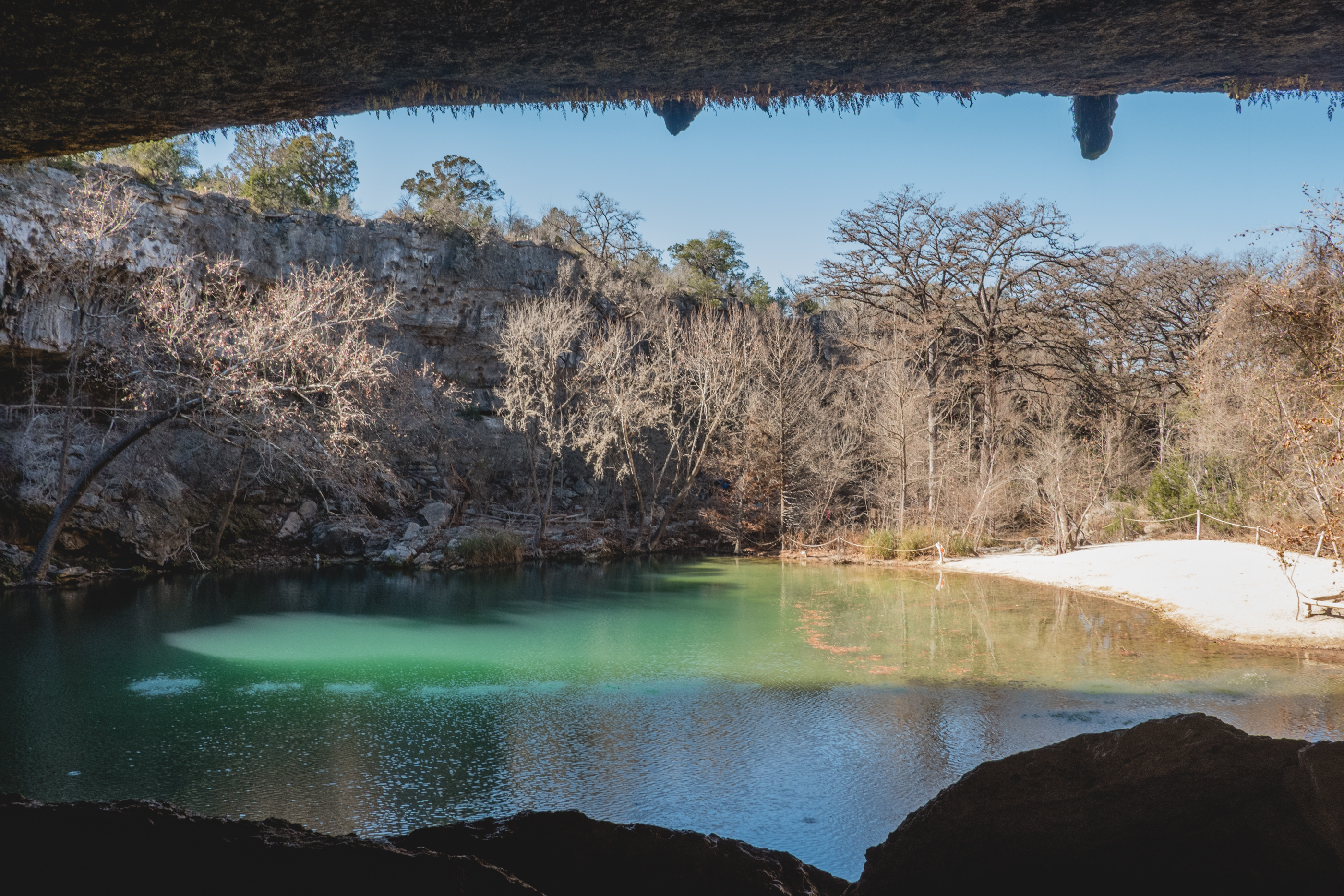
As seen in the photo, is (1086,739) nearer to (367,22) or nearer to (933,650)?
(367,22)

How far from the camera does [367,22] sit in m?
2.93

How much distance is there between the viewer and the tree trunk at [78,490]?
14.3 m

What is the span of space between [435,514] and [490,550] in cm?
332

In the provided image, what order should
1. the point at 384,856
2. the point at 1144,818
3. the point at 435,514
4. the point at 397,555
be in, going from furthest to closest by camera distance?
1. the point at 435,514
2. the point at 397,555
3. the point at 1144,818
4. the point at 384,856

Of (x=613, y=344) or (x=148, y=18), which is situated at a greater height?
(x=613, y=344)

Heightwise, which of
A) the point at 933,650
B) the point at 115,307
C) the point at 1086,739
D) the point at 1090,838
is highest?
the point at 115,307

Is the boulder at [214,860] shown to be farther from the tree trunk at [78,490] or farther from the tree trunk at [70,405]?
the tree trunk at [70,405]

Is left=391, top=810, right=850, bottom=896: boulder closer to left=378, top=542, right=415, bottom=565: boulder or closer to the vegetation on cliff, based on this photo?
the vegetation on cliff

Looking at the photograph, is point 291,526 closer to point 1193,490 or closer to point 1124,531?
point 1124,531

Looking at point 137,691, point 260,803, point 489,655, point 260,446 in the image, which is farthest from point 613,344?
point 260,803

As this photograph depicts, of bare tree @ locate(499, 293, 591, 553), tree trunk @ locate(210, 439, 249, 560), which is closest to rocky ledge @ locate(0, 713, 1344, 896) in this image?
tree trunk @ locate(210, 439, 249, 560)

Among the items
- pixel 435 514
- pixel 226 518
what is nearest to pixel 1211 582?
pixel 435 514

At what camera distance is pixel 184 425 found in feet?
67.8

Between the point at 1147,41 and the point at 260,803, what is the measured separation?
6.71 meters
